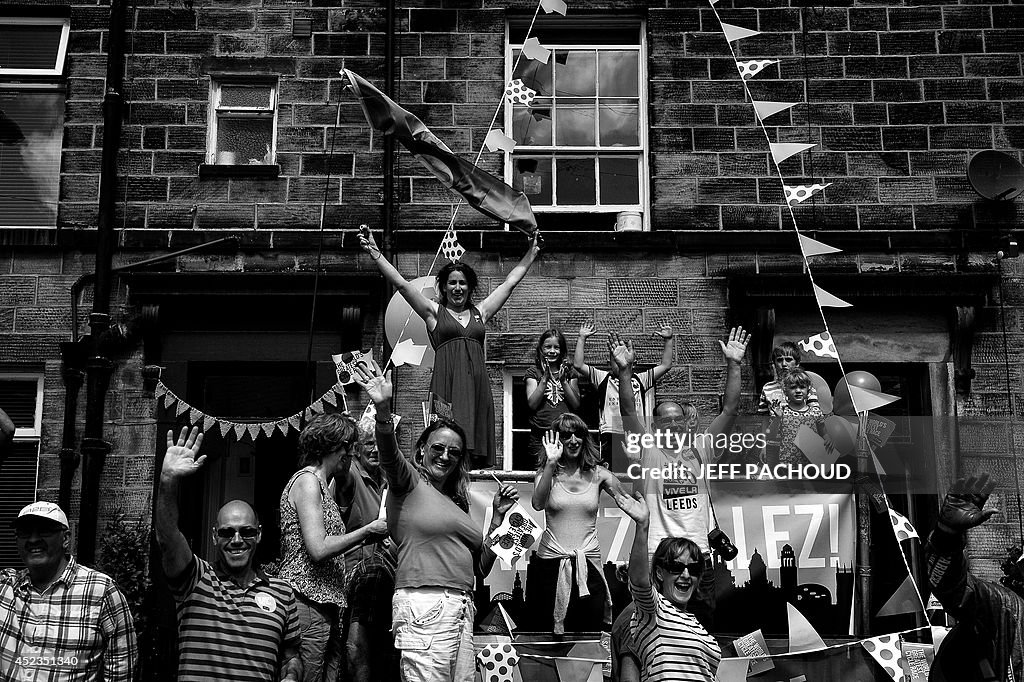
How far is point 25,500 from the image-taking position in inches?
424

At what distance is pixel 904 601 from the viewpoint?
26.0 ft

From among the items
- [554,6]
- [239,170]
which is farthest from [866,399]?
[239,170]

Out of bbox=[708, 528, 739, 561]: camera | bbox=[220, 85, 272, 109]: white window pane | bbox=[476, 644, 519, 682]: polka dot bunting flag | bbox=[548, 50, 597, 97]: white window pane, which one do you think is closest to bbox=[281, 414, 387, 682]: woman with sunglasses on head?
bbox=[476, 644, 519, 682]: polka dot bunting flag

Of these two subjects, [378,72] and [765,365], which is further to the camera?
[378,72]

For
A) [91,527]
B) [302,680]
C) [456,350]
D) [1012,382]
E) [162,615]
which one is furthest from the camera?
[1012,382]

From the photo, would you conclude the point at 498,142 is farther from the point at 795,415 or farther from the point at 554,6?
the point at 795,415

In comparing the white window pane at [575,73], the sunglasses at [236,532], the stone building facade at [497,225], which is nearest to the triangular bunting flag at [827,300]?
the stone building facade at [497,225]

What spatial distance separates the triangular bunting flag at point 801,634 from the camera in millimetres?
7812

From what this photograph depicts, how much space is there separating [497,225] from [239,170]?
92.7 inches

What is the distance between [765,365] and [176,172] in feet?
18.0

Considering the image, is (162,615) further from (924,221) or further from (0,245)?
(924,221)

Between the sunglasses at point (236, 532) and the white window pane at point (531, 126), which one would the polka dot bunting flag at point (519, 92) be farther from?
the sunglasses at point (236, 532)

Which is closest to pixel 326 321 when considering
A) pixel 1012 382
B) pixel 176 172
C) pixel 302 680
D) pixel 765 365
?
pixel 176 172

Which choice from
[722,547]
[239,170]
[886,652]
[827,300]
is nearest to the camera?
[886,652]
